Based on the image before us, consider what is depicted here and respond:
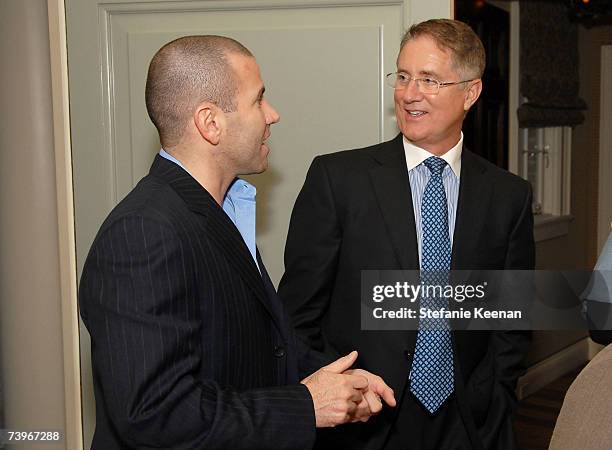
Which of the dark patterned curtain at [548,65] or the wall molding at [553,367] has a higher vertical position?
the dark patterned curtain at [548,65]

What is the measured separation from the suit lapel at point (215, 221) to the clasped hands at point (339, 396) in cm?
19

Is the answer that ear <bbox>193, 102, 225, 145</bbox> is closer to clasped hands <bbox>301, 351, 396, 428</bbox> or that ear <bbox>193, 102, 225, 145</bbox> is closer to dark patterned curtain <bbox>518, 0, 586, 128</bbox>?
clasped hands <bbox>301, 351, 396, 428</bbox>

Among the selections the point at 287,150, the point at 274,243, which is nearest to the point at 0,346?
the point at 274,243

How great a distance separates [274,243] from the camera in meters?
2.39

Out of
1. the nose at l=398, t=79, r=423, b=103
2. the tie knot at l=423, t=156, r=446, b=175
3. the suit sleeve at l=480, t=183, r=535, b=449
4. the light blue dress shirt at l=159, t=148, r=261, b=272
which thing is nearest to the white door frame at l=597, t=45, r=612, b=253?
the suit sleeve at l=480, t=183, r=535, b=449

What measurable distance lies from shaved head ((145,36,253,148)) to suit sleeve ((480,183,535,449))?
106cm

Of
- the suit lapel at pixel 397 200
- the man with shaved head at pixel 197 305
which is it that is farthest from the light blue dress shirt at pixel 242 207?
the suit lapel at pixel 397 200

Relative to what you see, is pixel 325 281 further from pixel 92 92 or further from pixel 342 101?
pixel 92 92

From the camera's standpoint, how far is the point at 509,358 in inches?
84.4

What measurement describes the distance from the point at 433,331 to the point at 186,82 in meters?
1.01

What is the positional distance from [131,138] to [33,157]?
303 millimetres

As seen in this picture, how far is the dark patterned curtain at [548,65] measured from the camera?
4.77 m

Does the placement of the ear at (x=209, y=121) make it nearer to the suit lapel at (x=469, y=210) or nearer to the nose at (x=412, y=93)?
the nose at (x=412, y=93)

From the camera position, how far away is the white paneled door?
228cm
